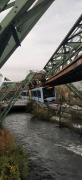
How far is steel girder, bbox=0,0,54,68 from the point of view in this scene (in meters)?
2.90

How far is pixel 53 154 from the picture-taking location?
12.3 metres

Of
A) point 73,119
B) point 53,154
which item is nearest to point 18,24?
point 53,154

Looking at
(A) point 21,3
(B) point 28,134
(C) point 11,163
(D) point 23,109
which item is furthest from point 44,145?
(D) point 23,109

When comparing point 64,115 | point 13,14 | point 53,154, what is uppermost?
point 13,14

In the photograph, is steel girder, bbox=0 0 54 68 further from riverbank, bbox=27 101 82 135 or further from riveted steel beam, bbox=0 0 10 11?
riverbank, bbox=27 101 82 135

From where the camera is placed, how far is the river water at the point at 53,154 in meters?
9.60

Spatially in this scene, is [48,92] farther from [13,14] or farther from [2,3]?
[13,14]

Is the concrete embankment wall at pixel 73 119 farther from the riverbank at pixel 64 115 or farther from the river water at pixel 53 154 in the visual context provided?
the river water at pixel 53 154

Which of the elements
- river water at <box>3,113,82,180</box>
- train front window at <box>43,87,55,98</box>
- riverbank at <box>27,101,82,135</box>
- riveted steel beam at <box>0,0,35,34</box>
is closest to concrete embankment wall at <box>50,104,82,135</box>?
riverbank at <box>27,101,82,135</box>

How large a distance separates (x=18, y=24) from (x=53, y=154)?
A: 442 inches

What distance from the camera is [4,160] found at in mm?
8273

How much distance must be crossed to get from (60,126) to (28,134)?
4539 mm

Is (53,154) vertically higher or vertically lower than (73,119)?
higher

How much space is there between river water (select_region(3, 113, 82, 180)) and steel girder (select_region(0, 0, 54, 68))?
8201 mm
